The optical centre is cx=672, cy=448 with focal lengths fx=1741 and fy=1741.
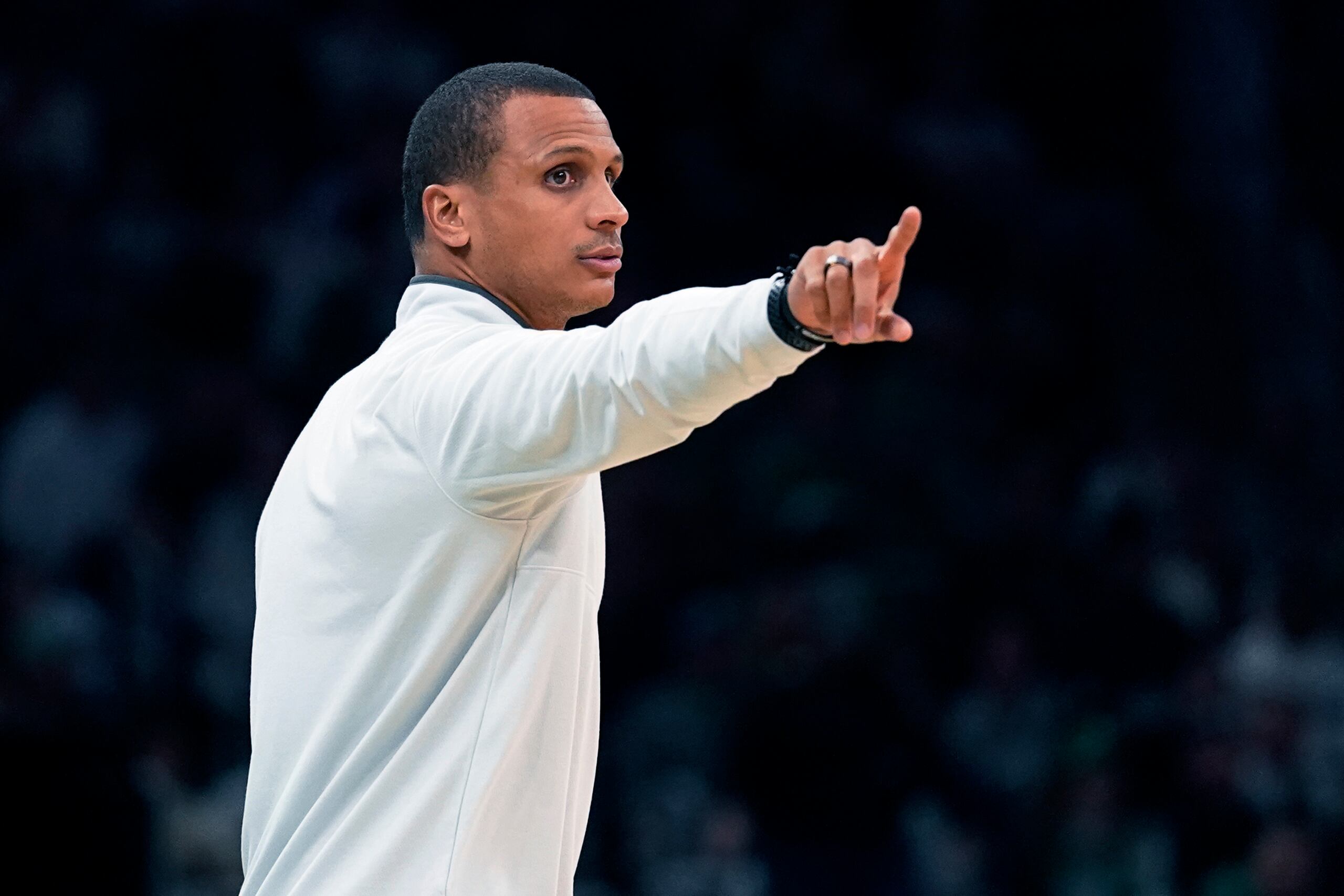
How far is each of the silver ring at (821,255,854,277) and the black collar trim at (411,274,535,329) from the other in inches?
28.7

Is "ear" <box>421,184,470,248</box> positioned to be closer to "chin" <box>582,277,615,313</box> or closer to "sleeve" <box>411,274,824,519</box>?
"chin" <box>582,277,615,313</box>

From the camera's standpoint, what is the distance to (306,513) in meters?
2.26

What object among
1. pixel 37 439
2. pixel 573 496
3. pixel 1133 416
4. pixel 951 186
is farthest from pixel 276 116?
pixel 573 496

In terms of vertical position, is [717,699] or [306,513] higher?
[306,513]

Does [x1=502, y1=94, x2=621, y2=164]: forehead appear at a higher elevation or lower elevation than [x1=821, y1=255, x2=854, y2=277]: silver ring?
higher

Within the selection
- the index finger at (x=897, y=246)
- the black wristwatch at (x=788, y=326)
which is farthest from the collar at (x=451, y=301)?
the index finger at (x=897, y=246)

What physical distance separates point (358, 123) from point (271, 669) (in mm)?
4090

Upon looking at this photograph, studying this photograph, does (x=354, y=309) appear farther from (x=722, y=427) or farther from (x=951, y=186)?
(x=951, y=186)

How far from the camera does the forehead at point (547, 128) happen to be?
7.77 feet

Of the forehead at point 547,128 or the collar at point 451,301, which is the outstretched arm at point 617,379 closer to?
the collar at point 451,301

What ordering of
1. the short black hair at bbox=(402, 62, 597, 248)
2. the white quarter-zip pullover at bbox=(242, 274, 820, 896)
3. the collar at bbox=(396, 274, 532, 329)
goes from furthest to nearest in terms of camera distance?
1. the short black hair at bbox=(402, 62, 597, 248)
2. the collar at bbox=(396, 274, 532, 329)
3. the white quarter-zip pullover at bbox=(242, 274, 820, 896)

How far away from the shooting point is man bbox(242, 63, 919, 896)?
6.05ft

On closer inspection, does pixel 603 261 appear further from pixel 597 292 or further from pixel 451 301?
pixel 451 301

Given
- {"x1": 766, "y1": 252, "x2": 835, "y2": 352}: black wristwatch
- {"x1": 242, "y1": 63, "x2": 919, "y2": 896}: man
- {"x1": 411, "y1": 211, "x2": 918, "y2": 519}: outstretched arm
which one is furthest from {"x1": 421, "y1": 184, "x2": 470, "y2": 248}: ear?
{"x1": 766, "y1": 252, "x2": 835, "y2": 352}: black wristwatch
